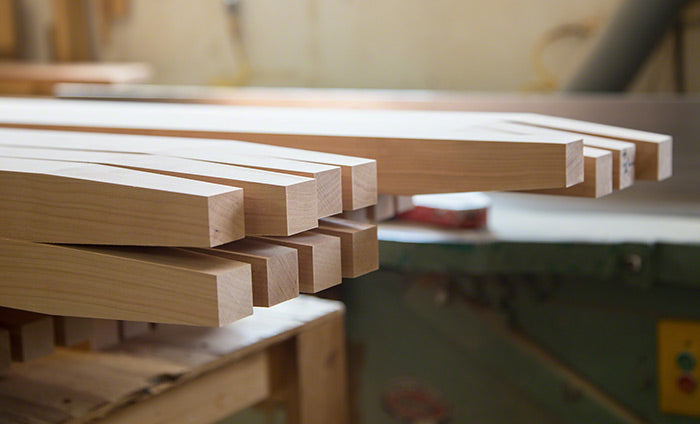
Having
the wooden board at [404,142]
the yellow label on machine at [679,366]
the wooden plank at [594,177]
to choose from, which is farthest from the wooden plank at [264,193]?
the yellow label on machine at [679,366]

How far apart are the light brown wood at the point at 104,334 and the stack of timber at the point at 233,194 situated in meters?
0.15

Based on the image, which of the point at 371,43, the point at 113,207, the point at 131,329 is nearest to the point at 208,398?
the point at 131,329

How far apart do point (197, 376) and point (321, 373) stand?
0.26 m

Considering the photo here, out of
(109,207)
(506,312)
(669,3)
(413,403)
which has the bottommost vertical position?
(413,403)

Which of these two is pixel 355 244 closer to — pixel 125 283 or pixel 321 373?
pixel 125 283

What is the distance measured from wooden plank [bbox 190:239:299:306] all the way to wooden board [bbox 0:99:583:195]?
0.69 feet

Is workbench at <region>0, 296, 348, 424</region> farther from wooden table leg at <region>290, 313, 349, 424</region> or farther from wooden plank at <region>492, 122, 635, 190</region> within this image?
wooden plank at <region>492, 122, 635, 190</region>

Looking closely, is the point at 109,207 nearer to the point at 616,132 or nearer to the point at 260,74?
the point at 616,132

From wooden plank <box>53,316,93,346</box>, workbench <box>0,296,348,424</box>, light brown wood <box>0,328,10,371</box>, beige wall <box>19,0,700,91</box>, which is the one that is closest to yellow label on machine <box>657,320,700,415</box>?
workbench <box>0,296,348,424</box>

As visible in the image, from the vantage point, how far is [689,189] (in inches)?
Answer: 81.7

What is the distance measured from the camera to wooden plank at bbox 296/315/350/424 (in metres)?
1.30

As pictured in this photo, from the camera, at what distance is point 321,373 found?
1.34 m

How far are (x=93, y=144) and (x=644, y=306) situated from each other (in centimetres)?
124

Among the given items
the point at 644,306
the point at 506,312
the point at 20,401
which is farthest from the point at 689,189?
the point at 20,401
